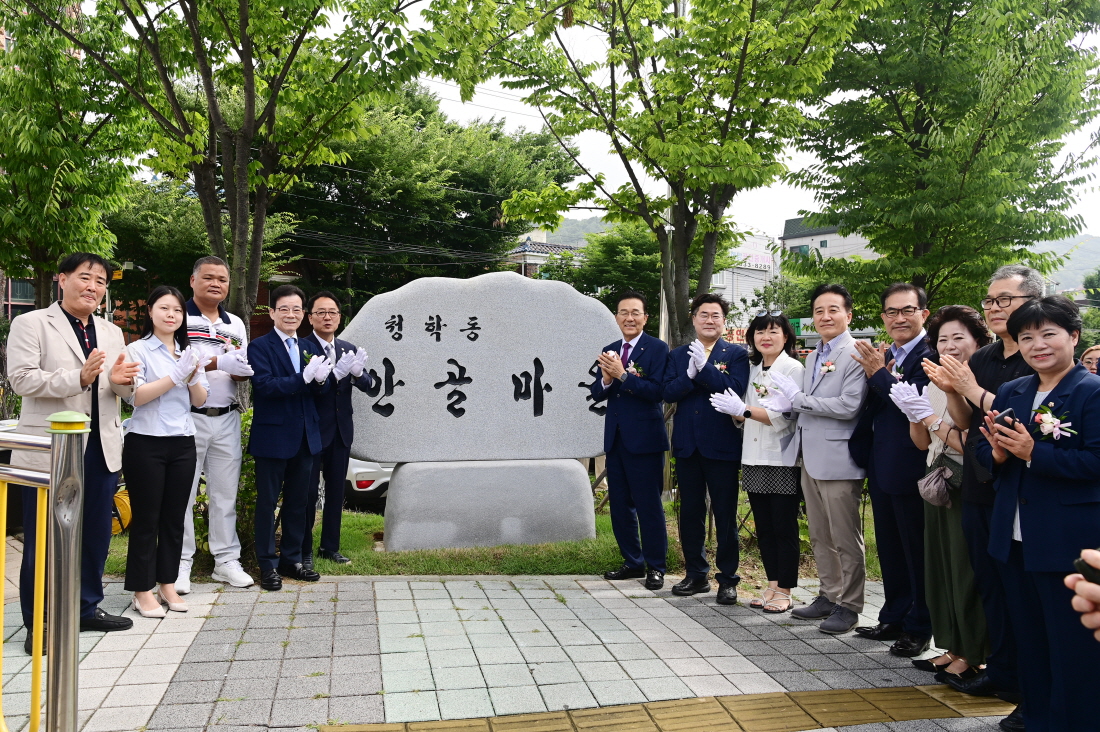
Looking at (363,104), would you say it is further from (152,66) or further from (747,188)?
(747,188)

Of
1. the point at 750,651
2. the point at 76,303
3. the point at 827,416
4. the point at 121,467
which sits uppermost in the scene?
the point at 76,303

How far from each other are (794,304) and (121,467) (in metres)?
31.4

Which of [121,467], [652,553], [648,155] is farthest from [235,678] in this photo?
[648,155]

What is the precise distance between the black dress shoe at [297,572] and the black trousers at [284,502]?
0.03m

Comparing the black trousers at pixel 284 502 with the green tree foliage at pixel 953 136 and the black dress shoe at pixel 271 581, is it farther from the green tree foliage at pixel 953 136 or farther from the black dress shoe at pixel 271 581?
the green tree foliage at pixel 953 136

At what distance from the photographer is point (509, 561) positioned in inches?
214

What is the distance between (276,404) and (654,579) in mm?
2672

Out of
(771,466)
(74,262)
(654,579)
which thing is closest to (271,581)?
(74,262)

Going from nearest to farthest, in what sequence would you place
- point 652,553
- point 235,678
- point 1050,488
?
point 1050,488 → point 235,678 → point 652,553

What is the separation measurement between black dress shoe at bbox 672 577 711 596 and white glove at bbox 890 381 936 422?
192 cm

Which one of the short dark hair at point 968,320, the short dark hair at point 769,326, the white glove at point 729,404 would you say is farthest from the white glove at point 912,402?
the short dark hair at point 769,326

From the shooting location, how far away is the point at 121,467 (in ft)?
12.8

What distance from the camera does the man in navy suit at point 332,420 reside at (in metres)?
5.16

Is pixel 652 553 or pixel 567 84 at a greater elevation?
pixel 567 84
